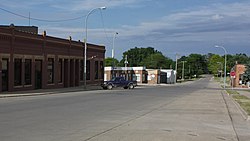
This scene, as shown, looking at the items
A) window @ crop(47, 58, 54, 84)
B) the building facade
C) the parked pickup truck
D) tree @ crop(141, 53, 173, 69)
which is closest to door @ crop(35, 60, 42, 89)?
the building facade

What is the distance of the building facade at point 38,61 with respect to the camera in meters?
38.7

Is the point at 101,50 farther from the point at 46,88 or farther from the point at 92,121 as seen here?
the point at 92,121

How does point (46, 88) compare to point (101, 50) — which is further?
point (101, 50)

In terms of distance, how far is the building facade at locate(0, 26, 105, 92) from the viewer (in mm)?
38656

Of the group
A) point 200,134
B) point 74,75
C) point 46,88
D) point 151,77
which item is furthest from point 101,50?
point 200,134

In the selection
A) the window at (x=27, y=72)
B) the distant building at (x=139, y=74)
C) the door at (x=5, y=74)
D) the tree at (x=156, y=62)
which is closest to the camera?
the door at (x=5, y=74)

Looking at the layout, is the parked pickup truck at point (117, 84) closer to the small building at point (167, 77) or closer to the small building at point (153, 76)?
the small building at point (153, 76)

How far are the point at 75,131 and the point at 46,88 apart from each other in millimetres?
35056

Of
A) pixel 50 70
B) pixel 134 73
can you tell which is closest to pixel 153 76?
pixel 134 73

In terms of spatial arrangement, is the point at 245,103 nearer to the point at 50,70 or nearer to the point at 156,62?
the point at 50,70

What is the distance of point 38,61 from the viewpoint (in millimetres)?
45500

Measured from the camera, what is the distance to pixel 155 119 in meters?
17.0

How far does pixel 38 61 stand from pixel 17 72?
5098mm

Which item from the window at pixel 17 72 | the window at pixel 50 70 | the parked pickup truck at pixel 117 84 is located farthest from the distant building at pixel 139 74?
the window at pixel 17 72
